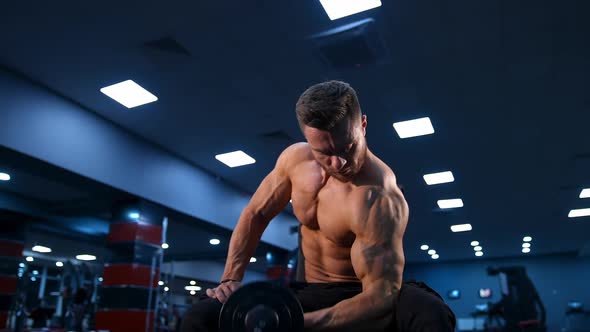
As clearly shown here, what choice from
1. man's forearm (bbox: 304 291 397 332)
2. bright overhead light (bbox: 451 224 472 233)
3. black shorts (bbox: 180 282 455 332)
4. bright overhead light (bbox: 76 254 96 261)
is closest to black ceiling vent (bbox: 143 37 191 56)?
black shorts (bbox: 180 282 455 332)

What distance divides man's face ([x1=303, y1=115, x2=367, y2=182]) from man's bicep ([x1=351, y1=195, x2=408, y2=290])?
129mm

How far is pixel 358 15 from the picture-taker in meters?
3.54

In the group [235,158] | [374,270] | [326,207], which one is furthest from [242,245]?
[235,158]

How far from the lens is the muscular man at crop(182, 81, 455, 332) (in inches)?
48.1

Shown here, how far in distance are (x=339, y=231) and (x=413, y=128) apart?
4152 millimetres

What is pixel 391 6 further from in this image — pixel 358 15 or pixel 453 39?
pixel 453 39

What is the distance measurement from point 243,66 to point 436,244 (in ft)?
27.8

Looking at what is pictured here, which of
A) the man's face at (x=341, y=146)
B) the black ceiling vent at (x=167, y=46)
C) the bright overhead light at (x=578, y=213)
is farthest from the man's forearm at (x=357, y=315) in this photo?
the bright overhead light at (x=578, y=213)

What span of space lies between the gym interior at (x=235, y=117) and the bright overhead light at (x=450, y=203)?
67 millimetres

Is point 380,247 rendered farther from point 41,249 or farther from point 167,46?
point 41,249

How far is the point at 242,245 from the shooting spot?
1.50 metres

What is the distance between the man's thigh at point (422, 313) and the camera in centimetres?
114

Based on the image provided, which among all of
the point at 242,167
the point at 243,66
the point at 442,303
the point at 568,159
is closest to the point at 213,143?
the point at 242,167

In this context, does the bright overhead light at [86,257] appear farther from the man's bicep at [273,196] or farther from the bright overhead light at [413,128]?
the man's bicep at [273,196]
